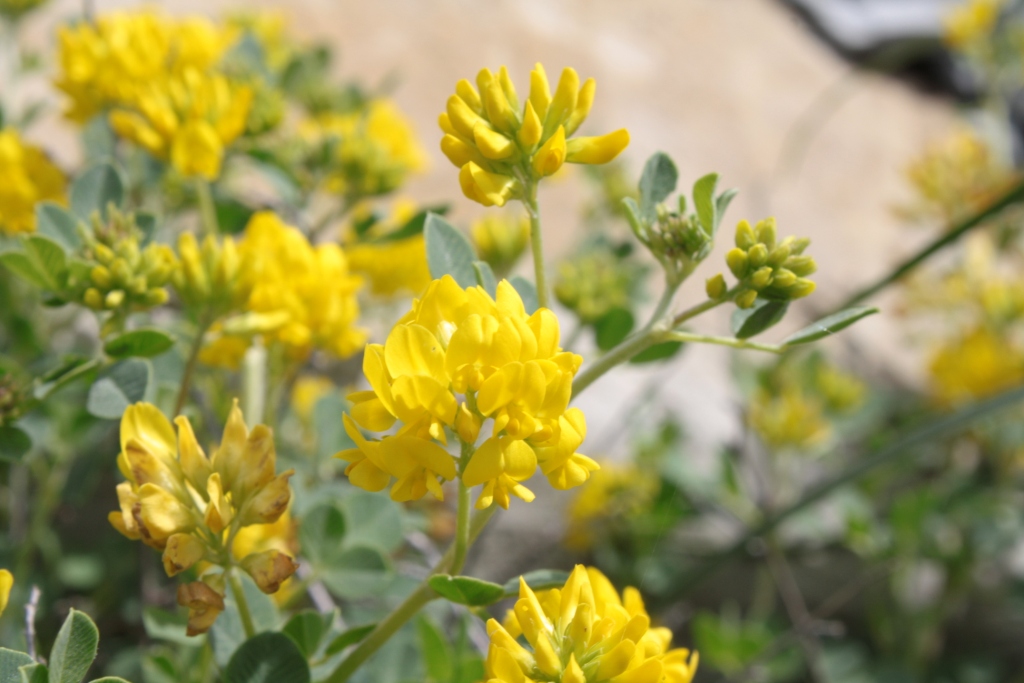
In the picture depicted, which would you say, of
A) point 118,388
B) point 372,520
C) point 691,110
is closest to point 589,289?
point 372,520

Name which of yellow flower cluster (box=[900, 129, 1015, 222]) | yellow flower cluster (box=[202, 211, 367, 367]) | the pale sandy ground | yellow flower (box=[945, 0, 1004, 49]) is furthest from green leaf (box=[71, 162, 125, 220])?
yellow flower (box=[945, 0, 1004, 49])

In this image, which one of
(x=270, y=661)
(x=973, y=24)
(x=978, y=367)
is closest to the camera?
(x=270, y=661)

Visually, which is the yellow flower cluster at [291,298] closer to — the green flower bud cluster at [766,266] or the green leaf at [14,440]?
the green leaf at [14,440]

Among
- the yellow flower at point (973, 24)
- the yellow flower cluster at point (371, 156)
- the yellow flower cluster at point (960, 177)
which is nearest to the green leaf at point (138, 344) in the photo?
the yellow flower cluster at point (371, 156)

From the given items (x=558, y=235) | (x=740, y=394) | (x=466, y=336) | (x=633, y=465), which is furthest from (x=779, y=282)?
(x=558, y=235)

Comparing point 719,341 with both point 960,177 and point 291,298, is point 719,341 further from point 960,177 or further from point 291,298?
point 960,177

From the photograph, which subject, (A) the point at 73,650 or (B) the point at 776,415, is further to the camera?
(B) the point at 776,415

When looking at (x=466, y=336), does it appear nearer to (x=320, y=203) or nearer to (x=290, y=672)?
(x=290, y=672)
